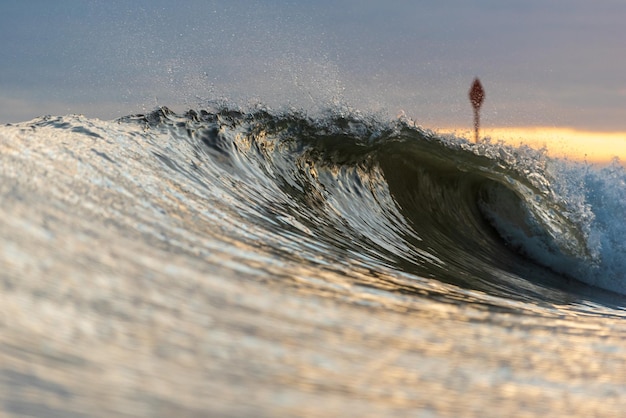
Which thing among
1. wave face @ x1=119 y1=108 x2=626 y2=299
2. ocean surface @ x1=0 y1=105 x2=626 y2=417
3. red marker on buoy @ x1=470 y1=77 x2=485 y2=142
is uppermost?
red marker on buoy @ x1=470 y1=77 x2=485 y2=142

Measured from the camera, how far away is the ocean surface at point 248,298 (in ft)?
6.32

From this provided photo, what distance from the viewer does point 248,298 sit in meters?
2.67


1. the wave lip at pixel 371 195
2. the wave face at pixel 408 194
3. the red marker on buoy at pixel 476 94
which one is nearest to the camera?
the wave lip at pixel 371 195

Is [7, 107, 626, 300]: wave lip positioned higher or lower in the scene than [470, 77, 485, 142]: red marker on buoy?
lower

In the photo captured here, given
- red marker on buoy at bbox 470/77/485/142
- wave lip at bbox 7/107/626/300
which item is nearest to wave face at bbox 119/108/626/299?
wave lip at bbox 7/107/626/300

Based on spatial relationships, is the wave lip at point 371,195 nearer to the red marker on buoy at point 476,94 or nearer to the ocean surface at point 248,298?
the ocean surface at point 248,298

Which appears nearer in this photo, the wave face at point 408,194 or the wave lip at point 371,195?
the wave lip at point 371,195

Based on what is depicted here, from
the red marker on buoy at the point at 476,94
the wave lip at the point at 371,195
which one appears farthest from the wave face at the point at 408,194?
the red marker on buoy at the point at 476,94

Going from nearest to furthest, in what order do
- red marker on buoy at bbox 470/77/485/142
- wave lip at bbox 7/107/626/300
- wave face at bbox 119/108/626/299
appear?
wave lip at bbox 7/107/626/300 < wave face at bbox 119/108/626/299 < red marker on buoy at bbox 470/77/485/142

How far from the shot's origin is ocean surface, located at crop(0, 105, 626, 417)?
1926mm

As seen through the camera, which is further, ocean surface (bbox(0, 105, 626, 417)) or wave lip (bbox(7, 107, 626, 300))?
wave lip (bbox(7, 107, 626, 300))

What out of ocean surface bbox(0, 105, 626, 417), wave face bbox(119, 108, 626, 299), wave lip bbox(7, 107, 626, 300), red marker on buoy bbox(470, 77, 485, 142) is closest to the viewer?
ocean surface bbox(0, 105, 626, 417)

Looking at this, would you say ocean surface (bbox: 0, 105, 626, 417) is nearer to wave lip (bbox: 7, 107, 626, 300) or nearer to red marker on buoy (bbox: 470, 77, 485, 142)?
wave lip (bbox: 7, 107, 626, 300)

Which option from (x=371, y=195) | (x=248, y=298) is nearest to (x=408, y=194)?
(x=371, y=195)
